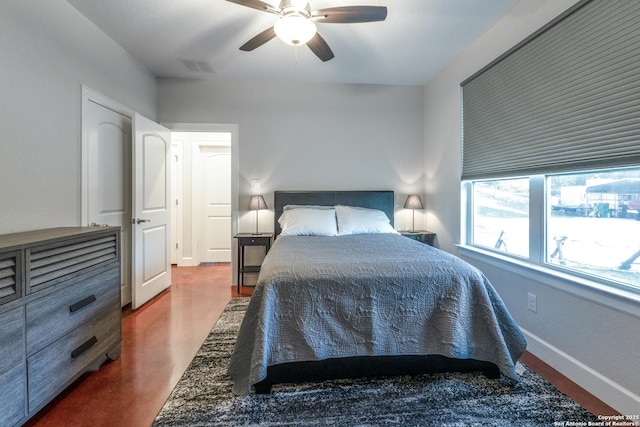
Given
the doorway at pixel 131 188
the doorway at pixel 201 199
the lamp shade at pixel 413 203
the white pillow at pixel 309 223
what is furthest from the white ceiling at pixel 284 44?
the white pillow at pixel 309 223

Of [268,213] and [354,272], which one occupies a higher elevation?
[268,213]

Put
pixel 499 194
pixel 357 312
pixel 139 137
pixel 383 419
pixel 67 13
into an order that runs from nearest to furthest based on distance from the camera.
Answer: pixel 383 419
pixel 357 312
pixel 67 13
pixel 499 194
pixel 139 137

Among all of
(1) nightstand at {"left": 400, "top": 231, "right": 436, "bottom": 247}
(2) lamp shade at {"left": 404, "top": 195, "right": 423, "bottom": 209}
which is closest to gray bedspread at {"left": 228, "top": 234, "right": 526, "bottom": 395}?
(1) nightstand at {"left": 400, "top": 231, "right": 436, "bottom": 247}

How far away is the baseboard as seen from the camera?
153 cm

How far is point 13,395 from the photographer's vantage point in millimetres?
1298

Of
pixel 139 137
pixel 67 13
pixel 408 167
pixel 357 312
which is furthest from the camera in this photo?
pixel 408 167

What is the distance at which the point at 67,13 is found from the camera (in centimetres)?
224

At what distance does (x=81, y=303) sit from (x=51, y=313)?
0.19 meters

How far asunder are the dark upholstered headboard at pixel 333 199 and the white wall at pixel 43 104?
79.9 inches

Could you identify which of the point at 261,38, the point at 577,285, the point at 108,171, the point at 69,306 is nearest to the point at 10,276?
the point at 69,306

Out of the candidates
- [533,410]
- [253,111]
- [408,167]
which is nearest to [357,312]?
[533,410]

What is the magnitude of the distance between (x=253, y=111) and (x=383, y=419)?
357 cm

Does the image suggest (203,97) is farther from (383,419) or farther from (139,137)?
(383,419)

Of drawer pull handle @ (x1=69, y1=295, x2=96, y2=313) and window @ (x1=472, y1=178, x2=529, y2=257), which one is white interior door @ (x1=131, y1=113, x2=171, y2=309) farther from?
window @ (x1=472, y1=178, x2=529, y2=257)
